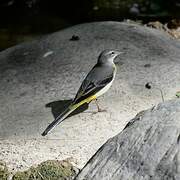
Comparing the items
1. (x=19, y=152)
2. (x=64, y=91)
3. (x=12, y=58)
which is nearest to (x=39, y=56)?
(x=12, y=58)

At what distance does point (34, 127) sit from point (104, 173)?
7.78 ft

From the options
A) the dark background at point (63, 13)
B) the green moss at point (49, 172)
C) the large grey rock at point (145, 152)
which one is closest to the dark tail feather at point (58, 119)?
the green moss at point (49, 172)

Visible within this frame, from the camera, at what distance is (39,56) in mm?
9328

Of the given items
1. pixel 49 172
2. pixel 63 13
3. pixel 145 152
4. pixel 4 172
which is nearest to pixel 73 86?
pixel 4 172

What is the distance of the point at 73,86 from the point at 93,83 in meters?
0.71

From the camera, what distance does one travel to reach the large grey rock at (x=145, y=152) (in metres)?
4.54

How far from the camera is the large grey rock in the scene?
4539mm

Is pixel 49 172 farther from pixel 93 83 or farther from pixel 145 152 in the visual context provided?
pixel 93 83

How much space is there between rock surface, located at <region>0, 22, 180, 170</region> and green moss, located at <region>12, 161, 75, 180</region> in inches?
10.4

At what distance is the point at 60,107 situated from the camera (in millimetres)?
7504

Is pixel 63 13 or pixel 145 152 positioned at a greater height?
pixel 145 152

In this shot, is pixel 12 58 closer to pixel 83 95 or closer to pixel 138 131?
pixel 83 95

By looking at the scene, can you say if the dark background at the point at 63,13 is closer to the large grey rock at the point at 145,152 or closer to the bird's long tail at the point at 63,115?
the bird's long tail at the point at 63,115

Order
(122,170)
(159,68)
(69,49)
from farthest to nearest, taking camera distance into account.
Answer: (69,49) → (159,68) → (122,170)
